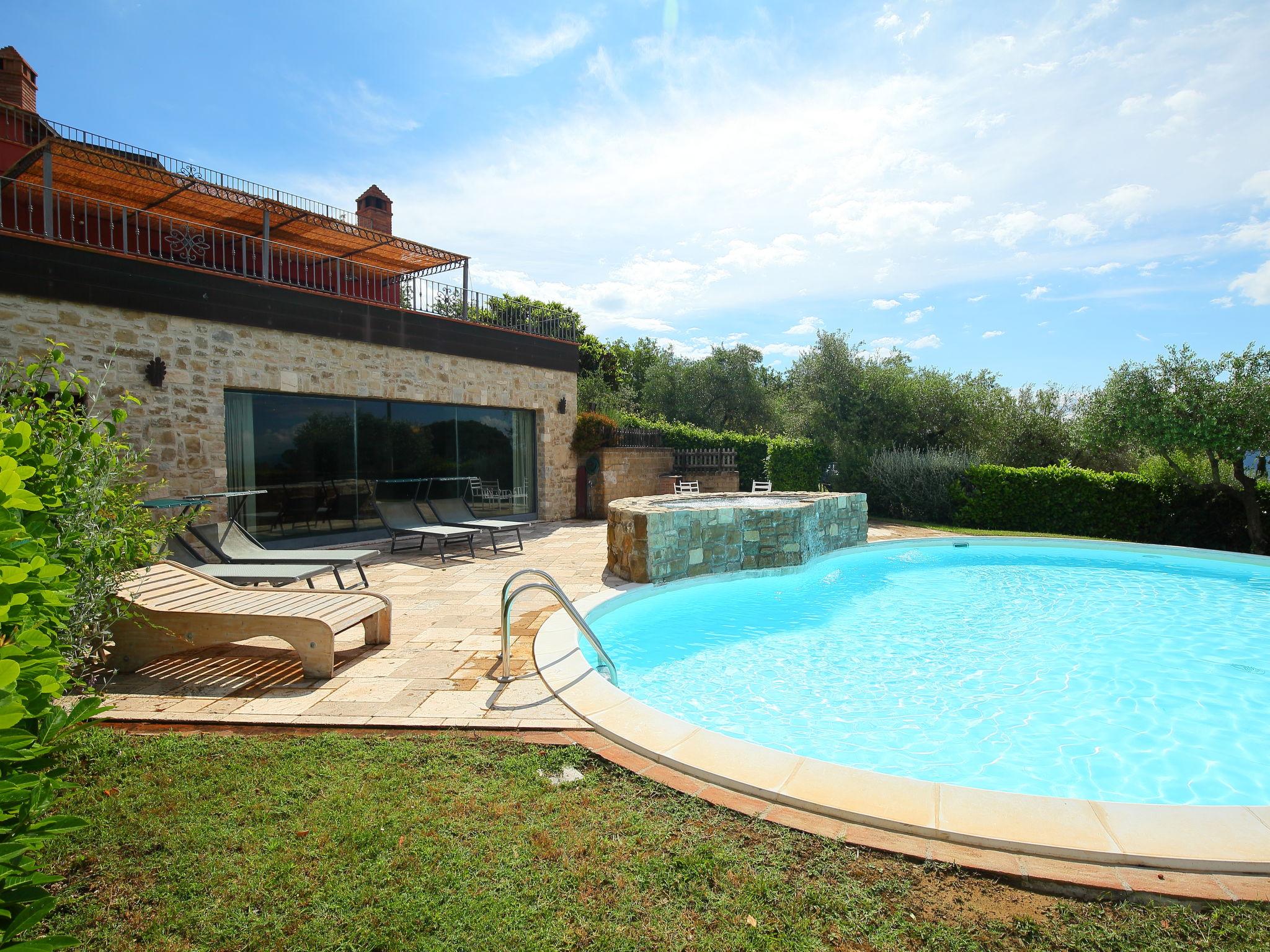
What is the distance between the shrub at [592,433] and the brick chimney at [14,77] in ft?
45.4

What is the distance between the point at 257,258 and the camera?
14.1 m

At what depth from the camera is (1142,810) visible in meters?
2.72

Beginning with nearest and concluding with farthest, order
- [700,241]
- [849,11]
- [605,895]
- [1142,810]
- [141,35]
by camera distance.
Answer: [605,895] → [1142,810] → [849,11] → [141,35] → [700,241]

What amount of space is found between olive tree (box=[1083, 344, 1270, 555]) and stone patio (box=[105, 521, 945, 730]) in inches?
492

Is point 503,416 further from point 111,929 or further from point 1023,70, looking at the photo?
point 111,929

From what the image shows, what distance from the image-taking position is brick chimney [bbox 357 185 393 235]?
1736 centimetres

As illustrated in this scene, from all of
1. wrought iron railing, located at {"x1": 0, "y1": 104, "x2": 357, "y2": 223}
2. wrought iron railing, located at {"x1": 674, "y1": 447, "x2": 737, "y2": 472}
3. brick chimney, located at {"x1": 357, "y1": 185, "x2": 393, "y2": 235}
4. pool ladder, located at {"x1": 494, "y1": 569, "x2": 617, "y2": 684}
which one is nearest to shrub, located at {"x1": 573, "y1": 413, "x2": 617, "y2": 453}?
wrought iron railing, located at {"x1": 674, "y1": 447, "x2": 737, "y2": 472}

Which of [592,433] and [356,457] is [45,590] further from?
[592,433]

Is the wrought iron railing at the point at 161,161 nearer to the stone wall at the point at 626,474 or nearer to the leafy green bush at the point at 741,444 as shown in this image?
the stone wall at the point at 626,474

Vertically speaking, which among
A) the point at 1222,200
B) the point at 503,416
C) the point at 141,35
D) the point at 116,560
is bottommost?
the point at 116,560

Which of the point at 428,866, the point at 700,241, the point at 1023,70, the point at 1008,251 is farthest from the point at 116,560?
the point at 1008,251

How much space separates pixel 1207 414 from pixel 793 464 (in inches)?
326

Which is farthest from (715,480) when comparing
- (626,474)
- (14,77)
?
(14,77)

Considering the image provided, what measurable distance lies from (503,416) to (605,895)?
Answer: 12212 mm
